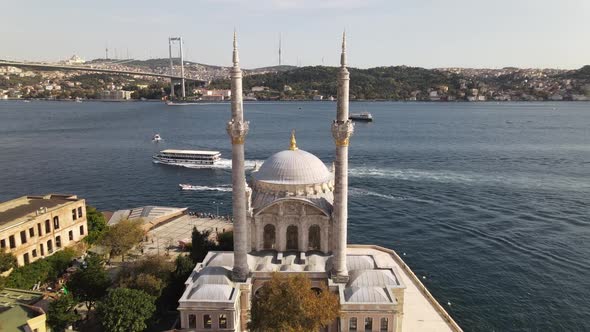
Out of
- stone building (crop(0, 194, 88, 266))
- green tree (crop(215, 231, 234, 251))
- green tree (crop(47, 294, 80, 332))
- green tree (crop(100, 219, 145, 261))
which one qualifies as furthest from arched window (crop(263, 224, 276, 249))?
stone building (crop(0, 194, 88, 266))

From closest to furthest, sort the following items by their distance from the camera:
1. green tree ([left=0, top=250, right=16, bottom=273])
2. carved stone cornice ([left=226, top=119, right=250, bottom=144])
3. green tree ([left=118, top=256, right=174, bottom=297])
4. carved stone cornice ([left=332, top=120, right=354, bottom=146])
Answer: carved stone cornice ([left=226, top=119, right=250, bottom=144])
carved stone cornice ([left=332, top=120, right=354, bottom=146])
green tree ([left=118, top=256, right=174, bottom=297])
green tree ([left=0, top=250, right=16, bottom=273])

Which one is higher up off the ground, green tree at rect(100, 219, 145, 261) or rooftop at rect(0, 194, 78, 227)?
rooftop at rect(0, 194, 78, 227)

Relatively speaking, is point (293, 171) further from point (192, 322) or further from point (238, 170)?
point (192, 322)

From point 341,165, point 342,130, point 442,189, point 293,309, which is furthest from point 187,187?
point 293,309

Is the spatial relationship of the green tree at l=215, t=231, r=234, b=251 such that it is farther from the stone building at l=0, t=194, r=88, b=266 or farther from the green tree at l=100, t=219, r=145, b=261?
the stone building at l=0, t=194, r=88, b=266

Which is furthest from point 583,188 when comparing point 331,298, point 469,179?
point 331,298

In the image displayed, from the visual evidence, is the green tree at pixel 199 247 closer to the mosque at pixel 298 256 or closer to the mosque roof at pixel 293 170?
the mosque at pixel 298 256
